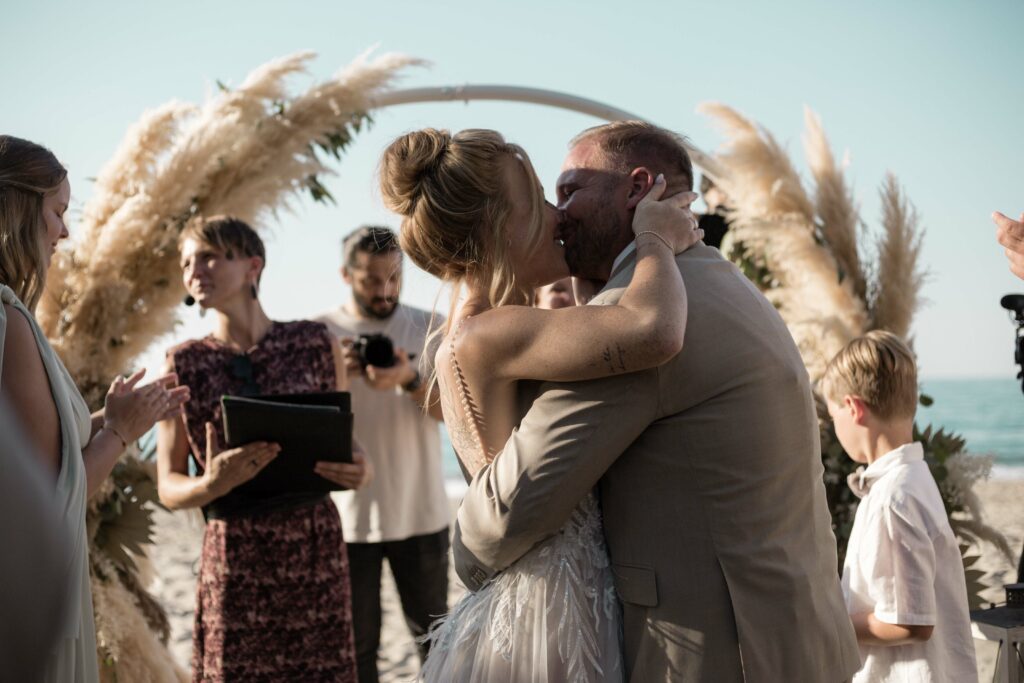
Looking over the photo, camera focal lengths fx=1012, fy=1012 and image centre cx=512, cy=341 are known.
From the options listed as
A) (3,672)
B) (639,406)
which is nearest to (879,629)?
(639,406)

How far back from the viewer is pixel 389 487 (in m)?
4.99

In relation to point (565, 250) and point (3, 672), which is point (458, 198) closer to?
point (565, 250)

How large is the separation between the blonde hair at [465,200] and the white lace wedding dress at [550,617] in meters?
0.22

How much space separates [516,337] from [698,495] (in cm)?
46

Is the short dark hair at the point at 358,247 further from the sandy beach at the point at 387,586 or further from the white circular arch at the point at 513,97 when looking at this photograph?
the sandy beach at the point at 387,586

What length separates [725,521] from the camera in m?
1.92

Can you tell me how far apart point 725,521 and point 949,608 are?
1348mm

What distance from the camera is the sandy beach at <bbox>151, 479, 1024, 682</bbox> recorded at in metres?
7.00

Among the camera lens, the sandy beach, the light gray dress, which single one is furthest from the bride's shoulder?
the camera lens

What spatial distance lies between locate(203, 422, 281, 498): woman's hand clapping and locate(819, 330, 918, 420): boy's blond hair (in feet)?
6.61

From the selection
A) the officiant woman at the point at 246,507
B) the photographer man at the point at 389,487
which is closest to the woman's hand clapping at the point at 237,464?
the officiant woman at the point at 246,507

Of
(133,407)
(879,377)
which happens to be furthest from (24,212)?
(879,377)

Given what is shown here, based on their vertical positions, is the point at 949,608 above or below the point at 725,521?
below

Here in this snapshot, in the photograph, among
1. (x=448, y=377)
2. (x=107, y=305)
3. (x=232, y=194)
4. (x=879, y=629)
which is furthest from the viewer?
(x=232, y=194)
